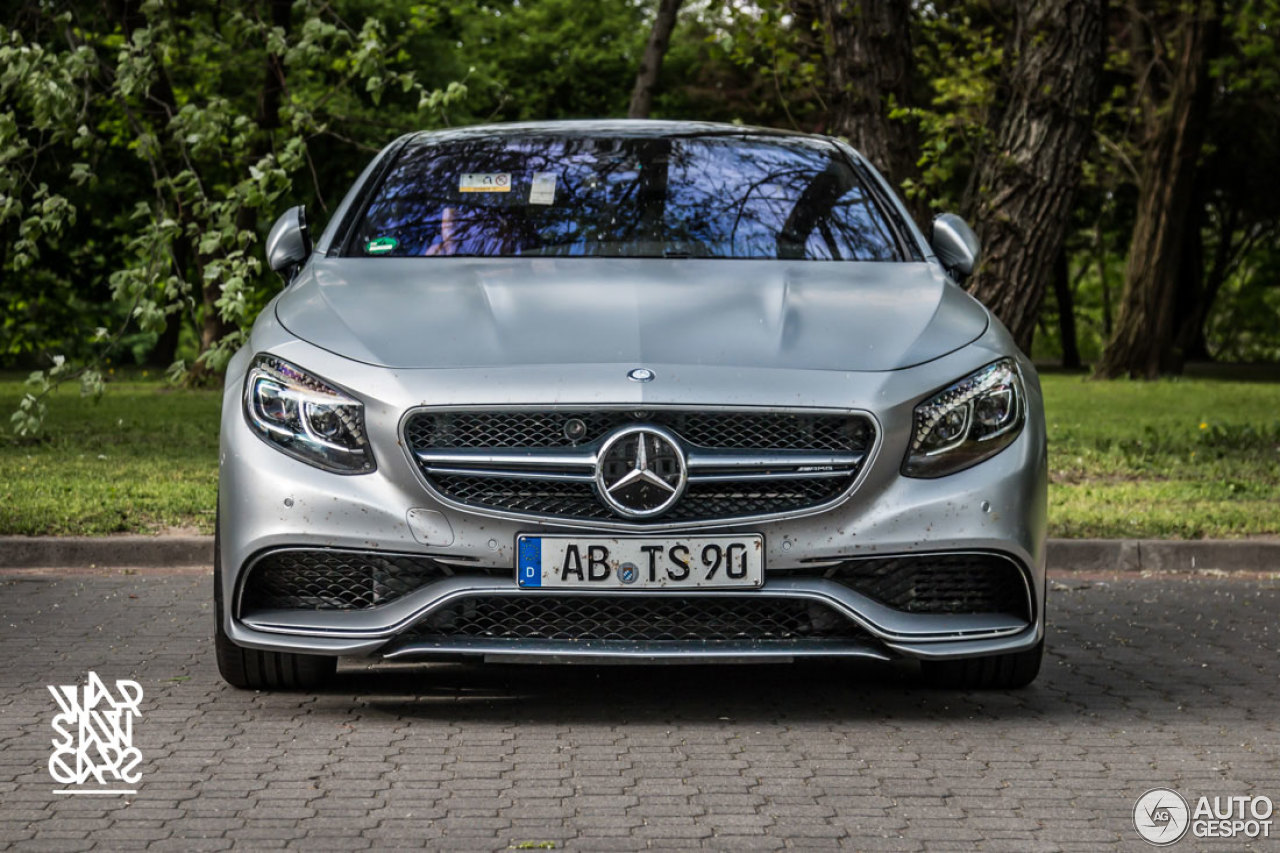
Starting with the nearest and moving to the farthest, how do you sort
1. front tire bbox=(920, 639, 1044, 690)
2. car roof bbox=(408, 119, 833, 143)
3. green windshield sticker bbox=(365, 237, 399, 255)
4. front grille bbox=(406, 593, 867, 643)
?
front grille bbox=(406, 593, 867, 643) → front tire bbox=(920, 639, 1044, 690) → green windshield sticker bbox=(365, 237, 399, 255) → car roof bbox=(408, 119, 833, 143)

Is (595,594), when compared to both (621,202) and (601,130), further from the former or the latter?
(601,130)

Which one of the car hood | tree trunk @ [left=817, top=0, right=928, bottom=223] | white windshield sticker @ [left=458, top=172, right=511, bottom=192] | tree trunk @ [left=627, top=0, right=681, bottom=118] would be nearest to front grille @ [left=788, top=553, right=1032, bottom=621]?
the car hood

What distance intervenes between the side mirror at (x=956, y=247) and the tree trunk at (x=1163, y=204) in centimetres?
2024

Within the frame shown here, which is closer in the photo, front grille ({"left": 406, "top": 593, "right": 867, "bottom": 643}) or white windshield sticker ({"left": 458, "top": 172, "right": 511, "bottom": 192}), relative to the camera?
front grille ({"left": 406, "top": 593, "right": 867, "bottom": 643})

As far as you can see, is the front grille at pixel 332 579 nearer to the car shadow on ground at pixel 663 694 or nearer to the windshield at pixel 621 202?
the car shadow on ground at pixel 663 694

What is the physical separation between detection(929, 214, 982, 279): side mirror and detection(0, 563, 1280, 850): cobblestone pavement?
4.37 ft

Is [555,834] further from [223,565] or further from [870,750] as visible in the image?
[223,565]

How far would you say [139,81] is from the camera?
1000cm

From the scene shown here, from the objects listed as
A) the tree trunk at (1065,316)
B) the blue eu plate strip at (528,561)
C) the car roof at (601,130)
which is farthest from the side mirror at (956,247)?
the tree trunk at (1065,316)

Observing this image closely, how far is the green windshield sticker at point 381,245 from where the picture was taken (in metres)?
5.77

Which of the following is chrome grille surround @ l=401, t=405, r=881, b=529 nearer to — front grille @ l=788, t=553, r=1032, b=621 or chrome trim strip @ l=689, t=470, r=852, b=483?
chrome trim strip @ l=689, t=470, r=852, b=483

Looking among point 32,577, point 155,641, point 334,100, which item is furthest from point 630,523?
point 334,100

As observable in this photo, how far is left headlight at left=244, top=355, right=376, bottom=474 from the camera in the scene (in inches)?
186

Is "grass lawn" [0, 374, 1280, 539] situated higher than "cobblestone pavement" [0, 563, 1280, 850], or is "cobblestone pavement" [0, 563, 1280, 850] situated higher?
"cobblestone pavement" [0, 563, 1280, 850]
